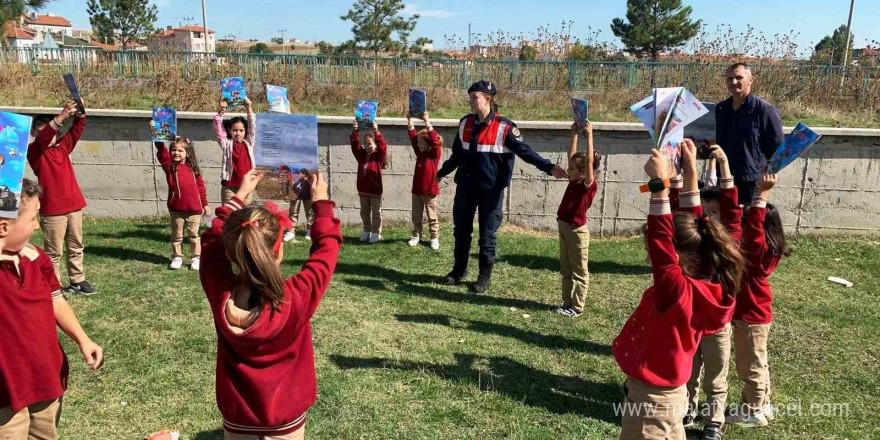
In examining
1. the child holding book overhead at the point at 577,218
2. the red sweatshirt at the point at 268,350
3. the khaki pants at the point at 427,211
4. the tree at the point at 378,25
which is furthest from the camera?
the tree at the point at 378,25

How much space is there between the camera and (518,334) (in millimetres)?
5578

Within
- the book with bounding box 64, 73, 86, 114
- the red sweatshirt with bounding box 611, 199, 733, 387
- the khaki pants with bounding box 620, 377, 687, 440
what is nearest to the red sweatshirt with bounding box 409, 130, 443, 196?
the book with bounding box 64, 73, 86, 114

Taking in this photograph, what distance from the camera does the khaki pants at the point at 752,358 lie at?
3961mm

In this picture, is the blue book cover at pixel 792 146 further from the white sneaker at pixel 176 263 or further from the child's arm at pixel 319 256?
the white sneaker at pixel 176 263

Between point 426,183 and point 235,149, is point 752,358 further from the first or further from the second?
point 235,149

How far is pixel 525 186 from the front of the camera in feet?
31.4

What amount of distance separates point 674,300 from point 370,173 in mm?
6260

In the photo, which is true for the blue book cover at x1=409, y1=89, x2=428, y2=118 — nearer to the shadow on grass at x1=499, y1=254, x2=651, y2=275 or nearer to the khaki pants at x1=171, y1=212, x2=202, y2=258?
the shadow on grass at x1=499, y1=254, x2=651, y2=275

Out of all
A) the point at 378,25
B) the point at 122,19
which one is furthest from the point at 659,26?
the point at 122,19

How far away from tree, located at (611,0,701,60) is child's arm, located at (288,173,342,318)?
4504cm

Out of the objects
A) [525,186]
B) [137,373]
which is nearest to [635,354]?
[137,373]

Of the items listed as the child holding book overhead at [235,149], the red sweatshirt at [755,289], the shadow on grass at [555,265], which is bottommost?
the shadow on grass at [555,265]

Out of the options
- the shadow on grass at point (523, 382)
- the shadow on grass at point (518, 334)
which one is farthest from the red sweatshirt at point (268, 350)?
the shadow on grass at point (518, 334)

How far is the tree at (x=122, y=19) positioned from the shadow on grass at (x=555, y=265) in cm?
4763
